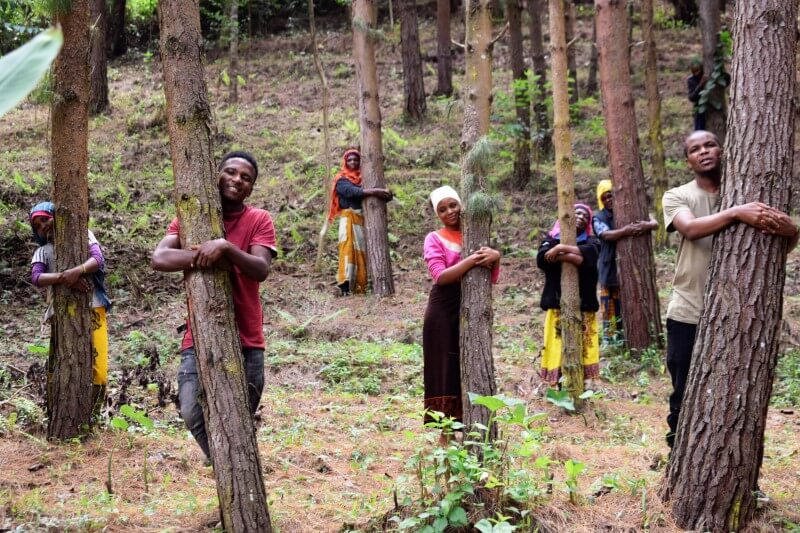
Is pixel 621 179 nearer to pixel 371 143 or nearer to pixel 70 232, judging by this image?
pixel 371 143

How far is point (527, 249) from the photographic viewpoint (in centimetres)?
1421

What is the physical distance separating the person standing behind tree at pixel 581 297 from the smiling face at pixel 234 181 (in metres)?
3.36

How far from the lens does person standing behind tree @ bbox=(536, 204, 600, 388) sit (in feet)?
24.2

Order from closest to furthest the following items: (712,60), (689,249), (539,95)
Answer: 1. (689,249)
2. (712,60)
3. (539,95)

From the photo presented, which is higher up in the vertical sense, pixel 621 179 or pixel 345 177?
pixel 345 177

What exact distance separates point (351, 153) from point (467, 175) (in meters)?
6.83

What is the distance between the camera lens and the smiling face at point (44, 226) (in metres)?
6.49

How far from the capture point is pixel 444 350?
543 cm

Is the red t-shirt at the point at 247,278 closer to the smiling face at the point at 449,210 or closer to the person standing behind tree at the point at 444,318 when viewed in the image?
the person standing behind tree at the point at 444,318

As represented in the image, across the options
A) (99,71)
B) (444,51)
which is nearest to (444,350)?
(99,71)

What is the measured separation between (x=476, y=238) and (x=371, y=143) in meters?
6.78

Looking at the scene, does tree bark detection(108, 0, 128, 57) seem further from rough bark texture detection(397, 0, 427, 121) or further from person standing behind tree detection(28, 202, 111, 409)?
person standing behind tree detection(28, 202, 111, 409)

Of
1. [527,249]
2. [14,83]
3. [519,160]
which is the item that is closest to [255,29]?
[519,160]

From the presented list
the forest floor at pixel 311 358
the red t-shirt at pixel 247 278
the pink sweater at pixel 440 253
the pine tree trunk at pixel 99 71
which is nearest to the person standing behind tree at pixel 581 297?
the forest floor at pixel 311 358
